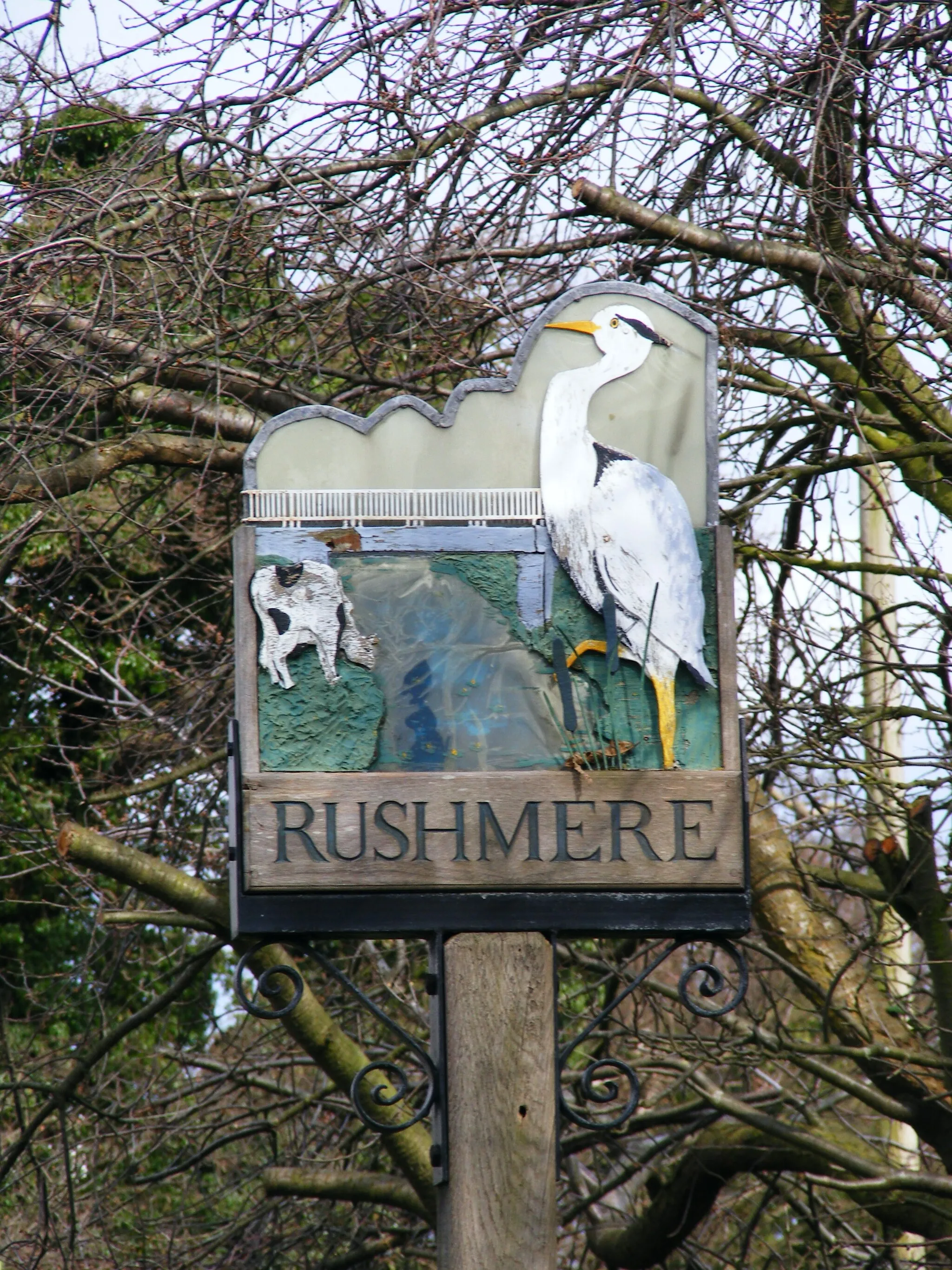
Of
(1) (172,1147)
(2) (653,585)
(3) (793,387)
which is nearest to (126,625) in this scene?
(1) (172,1147)

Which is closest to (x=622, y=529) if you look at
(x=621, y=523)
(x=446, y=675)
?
(x=621, y=523)

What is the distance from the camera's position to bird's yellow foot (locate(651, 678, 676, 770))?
3.57m

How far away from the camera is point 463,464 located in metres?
3.65

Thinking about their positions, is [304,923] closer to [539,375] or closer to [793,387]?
[539,375]

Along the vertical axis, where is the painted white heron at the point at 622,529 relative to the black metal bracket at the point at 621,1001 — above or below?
A: above

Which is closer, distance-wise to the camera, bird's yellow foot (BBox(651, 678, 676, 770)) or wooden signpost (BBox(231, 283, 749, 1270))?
wooden signpost (BBox(231, 283, 749, 1270))

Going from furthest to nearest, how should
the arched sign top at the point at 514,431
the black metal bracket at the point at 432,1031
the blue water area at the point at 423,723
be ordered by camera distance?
the arched sign top at the point at 514,431 < the blue water area at the point at 423,723 < the black metal bracket at the point at 432,1031

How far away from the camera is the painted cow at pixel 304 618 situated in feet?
11.6

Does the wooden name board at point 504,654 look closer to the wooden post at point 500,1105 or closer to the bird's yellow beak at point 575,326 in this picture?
the bird's yellow beak at point 575,326

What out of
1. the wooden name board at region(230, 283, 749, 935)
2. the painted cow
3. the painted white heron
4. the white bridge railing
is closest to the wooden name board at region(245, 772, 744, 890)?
the wooden name board at region(230, 283, 749, 935)

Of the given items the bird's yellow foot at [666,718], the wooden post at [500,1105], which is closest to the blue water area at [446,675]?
the bird's yellow foot at [666,718]

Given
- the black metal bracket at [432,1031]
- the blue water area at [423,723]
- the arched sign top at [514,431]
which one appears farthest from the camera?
the arched sign top at [514,431]

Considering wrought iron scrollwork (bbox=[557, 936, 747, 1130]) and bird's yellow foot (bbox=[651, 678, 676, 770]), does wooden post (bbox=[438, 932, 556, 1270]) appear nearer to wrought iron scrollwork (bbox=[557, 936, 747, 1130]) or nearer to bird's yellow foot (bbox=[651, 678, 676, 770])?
wrought iron scrollwork (bbox=[557, 936, 747, 1130])

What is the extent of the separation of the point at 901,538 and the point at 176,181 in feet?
8.91
